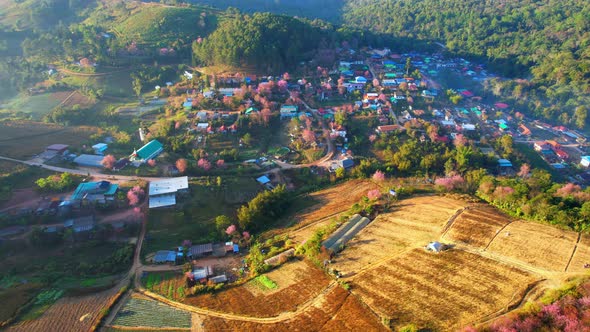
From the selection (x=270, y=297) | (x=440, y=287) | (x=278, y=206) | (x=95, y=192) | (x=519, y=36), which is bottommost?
(x=278, y=206)

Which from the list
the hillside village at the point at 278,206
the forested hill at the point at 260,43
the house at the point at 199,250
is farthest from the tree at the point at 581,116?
the house at the point at 199,250

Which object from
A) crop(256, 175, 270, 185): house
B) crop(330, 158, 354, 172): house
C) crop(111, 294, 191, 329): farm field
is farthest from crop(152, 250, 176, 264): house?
crop(330, 158, 354, 172): house

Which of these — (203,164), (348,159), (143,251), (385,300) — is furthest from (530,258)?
(203,164)

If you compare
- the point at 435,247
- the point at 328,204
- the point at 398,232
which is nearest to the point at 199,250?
the point at 328,204

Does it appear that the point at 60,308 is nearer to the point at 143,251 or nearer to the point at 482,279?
the point at 143,251

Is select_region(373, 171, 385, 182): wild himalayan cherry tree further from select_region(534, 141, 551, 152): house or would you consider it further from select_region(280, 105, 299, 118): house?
select_region(534, 141, 551, 152): house

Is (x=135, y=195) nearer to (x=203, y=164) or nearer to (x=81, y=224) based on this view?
(x=81, y=224)
